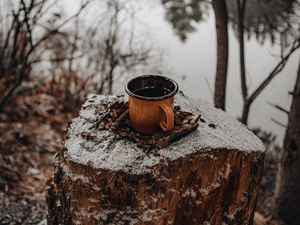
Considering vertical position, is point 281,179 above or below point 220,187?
below

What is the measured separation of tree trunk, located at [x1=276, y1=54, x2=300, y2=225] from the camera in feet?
12.2

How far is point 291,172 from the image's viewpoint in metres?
3.88

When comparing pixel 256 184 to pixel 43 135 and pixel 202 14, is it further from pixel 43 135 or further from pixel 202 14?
pixel 202 14

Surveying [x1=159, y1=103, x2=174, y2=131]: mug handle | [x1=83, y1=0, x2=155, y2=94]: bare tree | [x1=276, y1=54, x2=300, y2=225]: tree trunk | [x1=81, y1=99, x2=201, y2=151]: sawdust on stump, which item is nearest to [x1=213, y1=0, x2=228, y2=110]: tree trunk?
[x1=276, y1=54, x2=300, y2=225]: tree trunk

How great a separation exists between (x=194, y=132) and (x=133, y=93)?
0.45m

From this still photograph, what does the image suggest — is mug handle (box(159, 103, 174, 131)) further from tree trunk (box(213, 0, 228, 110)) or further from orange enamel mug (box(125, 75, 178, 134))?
tree trunk (box(213, 0, 228, 110))

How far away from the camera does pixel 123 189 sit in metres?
2.27

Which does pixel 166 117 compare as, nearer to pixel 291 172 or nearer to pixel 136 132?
pixel 136 132

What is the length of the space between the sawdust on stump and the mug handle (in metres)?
0.05

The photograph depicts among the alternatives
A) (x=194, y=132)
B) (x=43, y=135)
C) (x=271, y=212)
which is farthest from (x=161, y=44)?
(x=194, y=132)

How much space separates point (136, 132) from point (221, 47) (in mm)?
1689

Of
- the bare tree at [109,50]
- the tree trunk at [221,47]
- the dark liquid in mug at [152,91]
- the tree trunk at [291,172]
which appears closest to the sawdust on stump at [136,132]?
the dark liquid in mug at [152,91]

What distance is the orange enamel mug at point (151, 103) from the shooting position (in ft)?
A: 7.64

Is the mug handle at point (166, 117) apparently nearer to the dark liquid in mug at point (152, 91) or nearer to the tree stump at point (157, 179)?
the tree stump at point (157, 179)
